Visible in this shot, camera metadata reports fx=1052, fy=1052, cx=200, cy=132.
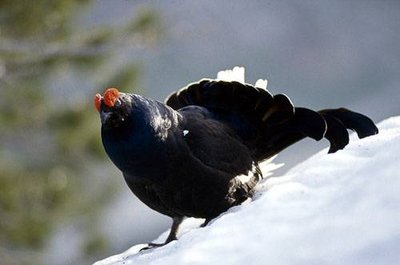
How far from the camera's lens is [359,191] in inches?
92.7

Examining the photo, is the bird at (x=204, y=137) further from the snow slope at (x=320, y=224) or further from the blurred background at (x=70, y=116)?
the blurred background at (x=70, y=116)

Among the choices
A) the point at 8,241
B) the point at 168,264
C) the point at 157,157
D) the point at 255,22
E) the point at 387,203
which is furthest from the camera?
the point at 255,22

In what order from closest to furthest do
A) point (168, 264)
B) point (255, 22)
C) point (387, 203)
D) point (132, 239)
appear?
point (387, 203), point (168, 264), point (132, 239), point (255, 22)

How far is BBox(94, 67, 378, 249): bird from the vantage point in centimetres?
323

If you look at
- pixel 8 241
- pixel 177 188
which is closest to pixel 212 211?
pixel 177 188

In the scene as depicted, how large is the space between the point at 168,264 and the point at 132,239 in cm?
1021

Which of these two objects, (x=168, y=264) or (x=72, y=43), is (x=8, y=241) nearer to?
(x=72, y=43)

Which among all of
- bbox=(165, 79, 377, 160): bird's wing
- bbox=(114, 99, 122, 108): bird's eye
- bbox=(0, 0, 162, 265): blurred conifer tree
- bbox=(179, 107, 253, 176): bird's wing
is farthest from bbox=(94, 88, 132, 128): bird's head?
bbox=(0, 0, 162, 265): blurred conifer tree

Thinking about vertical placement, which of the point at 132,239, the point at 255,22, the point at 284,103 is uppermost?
the point at 255,22

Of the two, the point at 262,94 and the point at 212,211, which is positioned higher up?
the point at 262,94

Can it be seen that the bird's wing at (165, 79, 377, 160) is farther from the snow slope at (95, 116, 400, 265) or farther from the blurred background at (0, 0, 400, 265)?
the blurred background at (0, 0, 400, 265)

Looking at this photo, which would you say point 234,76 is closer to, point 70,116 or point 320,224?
point 320,224

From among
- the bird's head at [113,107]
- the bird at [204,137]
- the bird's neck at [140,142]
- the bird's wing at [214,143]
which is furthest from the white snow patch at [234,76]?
the bird's head at [113,107]

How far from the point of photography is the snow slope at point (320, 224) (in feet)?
7.12
